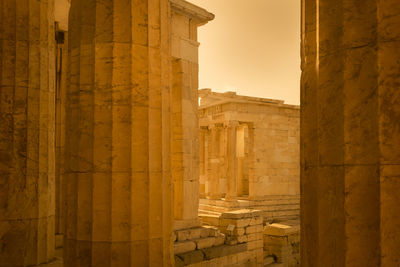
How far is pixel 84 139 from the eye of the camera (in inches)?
190

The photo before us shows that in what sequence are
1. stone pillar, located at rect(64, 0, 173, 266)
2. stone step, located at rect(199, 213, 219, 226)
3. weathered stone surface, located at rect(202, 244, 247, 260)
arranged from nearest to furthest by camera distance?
stone pillar, located at rect(64, 0, 173, 266), weathered stone surface, located at rect(202, 244, 247, 260), stone step, located at rect(199, 213, 219, 226)

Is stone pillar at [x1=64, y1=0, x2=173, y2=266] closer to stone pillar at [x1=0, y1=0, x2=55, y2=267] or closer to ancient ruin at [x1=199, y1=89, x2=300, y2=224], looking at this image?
stone pillar at [x1=0, y1=0, x2=55, y2=267]

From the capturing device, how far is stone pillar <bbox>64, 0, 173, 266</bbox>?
470 centimetres

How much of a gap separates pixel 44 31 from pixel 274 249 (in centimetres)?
1275

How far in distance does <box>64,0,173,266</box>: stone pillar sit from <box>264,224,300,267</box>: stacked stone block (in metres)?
11.4

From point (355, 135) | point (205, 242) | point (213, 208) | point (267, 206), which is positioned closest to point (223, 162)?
point (213, 208)

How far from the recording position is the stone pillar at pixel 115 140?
4.70 meters

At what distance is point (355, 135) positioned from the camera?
283cm

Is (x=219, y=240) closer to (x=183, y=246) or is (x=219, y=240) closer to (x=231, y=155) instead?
(x=183, y=246)

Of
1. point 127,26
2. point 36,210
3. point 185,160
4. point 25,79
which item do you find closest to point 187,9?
point 185,160

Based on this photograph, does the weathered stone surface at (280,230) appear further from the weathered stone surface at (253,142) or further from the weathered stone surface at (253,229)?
the weathered stone surface at (253,142)

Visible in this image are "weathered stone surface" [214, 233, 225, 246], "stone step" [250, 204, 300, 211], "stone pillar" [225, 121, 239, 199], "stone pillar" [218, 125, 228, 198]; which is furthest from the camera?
"stone pillar" [218, 125, 228, 198]

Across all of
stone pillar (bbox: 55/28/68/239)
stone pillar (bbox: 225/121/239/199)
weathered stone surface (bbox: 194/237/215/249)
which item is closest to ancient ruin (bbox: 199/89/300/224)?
stone pillar (bbox: 225/121/239/199)

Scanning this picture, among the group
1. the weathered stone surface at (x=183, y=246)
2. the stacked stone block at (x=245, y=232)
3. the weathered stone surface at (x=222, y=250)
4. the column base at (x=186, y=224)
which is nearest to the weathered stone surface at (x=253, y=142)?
the stacked stone block at (x=245, y=232)
